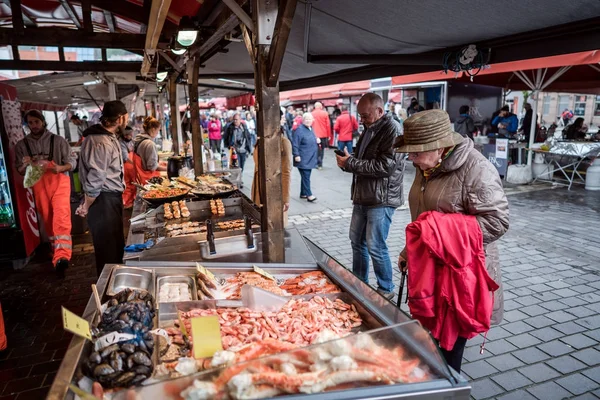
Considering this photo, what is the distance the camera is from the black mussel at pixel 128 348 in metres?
1.78

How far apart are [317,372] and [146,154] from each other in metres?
7.21

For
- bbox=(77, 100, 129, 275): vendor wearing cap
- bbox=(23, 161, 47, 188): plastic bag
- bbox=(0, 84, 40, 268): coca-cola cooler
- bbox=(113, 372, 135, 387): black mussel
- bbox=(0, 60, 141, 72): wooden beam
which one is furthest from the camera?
bbox=(0, 60, 141, 72): wooden beam

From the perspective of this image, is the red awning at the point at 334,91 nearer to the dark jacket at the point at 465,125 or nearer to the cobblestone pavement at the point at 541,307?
the dark jacket at the point at 465,125

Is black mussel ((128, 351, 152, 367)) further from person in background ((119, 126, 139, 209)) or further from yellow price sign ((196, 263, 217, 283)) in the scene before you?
person in background ((119, 126, 139, 209))

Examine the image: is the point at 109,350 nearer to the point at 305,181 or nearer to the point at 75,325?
the point at 75,325

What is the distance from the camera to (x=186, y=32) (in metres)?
4.46

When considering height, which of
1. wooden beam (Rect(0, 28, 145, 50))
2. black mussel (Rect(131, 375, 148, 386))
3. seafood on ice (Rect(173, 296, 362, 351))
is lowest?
seafood on ice (Rect(173, 296, 362, 351))

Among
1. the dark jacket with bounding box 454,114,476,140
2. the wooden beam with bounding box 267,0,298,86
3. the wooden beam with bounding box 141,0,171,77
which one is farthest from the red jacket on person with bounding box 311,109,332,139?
the wooden beam with bounding box 267,0,298,86

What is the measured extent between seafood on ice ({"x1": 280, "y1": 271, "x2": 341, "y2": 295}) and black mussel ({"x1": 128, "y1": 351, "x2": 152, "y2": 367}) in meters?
1.16

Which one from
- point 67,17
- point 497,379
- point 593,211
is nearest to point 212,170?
point 67,17

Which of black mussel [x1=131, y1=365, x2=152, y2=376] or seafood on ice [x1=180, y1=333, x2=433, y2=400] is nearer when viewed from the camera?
seafood on ice [x1=180, y1=333, x2=433, y2=400]

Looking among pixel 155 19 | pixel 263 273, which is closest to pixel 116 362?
pixel 263 273

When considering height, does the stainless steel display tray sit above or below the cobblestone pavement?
above

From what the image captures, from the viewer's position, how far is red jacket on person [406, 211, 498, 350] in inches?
94.5
